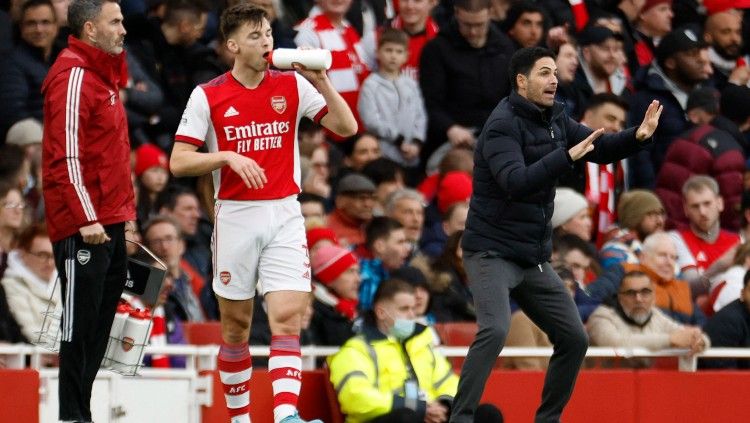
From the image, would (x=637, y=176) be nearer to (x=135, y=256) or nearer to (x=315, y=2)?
(x=315, y=2)

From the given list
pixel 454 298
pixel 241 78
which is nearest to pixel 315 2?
pixel 454 298

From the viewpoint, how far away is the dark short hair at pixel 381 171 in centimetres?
1445

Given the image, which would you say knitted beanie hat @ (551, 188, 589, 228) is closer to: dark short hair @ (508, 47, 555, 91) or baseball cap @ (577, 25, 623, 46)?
baseball cap @ (577, 25, 623, 46)

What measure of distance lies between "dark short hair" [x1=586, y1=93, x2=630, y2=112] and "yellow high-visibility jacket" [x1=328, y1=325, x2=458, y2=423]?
4.83 meters

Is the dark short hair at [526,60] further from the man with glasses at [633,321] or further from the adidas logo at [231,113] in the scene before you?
the man with glasses at [633,321]

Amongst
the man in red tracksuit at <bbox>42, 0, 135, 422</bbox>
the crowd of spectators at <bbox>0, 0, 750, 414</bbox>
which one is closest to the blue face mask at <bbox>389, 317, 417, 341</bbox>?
the crowd of spectators at <bbox>0, 0, 750, 414</bbox>

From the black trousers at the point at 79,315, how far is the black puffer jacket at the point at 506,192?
2.04 meters

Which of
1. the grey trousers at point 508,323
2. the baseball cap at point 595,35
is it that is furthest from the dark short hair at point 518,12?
the grey trousers at point 508,323

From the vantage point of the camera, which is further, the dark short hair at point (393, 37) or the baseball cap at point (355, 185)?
the dark short hair at point (393, 37)

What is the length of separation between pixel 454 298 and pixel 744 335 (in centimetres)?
201

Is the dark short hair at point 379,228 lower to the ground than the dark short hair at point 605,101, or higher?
lower

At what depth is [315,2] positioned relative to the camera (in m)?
16.0

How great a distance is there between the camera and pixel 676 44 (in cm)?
1689

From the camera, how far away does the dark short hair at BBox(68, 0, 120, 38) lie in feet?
31.2
